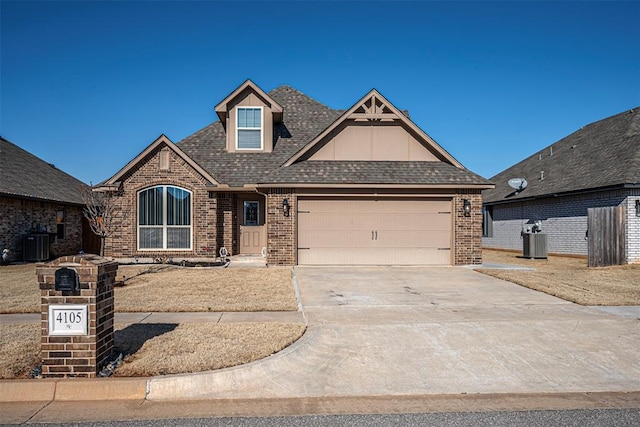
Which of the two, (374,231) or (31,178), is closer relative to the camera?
(374,231)

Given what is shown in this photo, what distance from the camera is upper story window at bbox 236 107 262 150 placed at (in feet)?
60.1

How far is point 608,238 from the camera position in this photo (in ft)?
52.0

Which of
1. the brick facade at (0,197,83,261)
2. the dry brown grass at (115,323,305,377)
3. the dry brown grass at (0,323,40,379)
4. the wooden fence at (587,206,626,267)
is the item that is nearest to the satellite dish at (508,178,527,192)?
the wooden fence at (587,206,626,267)

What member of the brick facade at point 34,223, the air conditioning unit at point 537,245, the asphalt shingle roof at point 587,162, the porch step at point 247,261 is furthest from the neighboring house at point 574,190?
the brick facade at point 34,223

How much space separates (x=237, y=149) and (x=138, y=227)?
17.1ft

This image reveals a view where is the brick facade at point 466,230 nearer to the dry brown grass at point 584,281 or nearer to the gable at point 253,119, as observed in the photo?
the dry brown grass at point 584,281

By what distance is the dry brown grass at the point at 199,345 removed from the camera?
514cm

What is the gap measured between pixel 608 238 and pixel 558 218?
4.03 meters

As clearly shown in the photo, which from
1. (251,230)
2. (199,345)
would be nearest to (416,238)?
(251,230)

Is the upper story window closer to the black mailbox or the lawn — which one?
the lawn

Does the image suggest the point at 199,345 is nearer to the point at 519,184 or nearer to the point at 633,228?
the point at 633,228

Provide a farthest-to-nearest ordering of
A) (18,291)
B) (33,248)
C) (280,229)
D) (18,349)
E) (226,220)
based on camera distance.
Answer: (33,248) < (226,220) < (280,229) < (18,291) < (18,349)

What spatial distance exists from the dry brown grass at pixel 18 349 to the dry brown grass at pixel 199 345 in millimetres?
1032

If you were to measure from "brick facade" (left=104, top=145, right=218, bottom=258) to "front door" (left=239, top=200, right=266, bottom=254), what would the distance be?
1.50 metres
